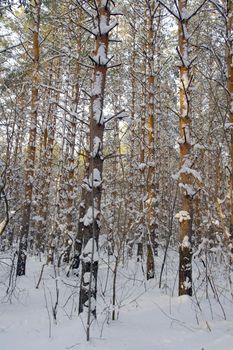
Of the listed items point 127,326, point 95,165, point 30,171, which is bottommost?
point 127,326

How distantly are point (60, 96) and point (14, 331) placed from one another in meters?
13.6

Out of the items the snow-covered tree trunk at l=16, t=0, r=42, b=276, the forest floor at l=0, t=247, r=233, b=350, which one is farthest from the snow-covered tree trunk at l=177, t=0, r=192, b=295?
the snow-covered tree trunk at l=16, t=0, r=42, b=276

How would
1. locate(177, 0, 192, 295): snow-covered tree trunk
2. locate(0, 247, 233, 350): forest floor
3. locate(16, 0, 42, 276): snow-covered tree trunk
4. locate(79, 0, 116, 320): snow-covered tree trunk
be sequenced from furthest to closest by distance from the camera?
locate(16, 0, 42, 276): snow-covered tree trunk, locate(177, 0, 192, 295): snow-covered tree trunk, locate(79, 0, 116, 320): snow-covered tree trunk, locate(0, 247, 233, 350): forest floor

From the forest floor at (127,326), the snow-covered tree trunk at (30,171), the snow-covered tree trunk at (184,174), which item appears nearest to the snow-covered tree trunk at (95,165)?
the forest floor at (127,326)

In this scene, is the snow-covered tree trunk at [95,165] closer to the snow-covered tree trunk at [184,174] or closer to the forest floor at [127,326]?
the forest floor at [127,326]

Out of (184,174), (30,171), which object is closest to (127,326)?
(184,174)

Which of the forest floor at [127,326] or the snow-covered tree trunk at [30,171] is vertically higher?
the snow-covered tree trunk at [30,171]

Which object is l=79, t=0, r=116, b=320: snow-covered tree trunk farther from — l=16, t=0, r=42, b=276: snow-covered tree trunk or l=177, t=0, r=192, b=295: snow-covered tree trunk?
l=16, t=0, r=42, b=276: snow-covered tree trunk

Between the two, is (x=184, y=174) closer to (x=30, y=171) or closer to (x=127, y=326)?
(x=127, y=326)

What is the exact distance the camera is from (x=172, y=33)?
1891 centimetres

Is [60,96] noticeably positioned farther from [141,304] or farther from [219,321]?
[219,321]

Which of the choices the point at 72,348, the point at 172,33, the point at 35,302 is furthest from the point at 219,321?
the point at 172,33

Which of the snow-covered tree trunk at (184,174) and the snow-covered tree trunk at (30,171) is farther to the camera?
the snow-covered tree trunk at (30,171)

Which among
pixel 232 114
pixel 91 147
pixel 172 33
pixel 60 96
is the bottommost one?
pixel 91 147
